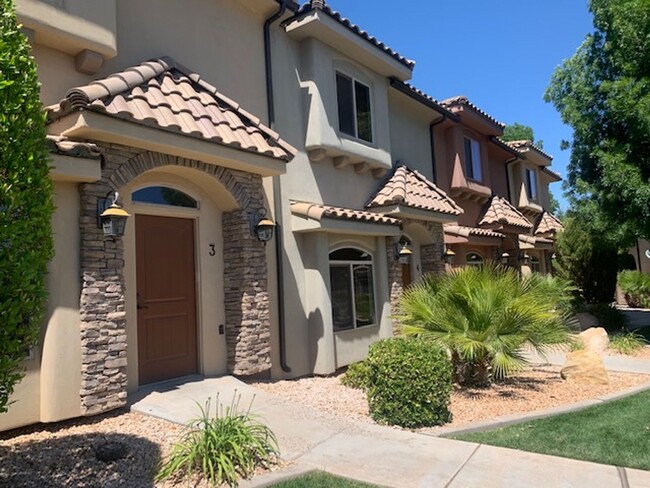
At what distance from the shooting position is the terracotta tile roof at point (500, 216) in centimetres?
1823

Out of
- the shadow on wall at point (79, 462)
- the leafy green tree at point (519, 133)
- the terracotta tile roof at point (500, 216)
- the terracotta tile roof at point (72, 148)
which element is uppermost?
the leafy green tree at point (519, 133)

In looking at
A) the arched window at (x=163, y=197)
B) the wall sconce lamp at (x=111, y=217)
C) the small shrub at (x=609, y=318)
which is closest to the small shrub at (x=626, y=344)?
the small shrub at (x=609, y=318)

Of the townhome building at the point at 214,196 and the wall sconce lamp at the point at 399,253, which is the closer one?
the townhome building at the point at 214,196

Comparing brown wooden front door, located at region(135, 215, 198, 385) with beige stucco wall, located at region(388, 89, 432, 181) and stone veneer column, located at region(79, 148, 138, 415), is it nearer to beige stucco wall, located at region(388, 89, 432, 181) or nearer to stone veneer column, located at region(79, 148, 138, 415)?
stone veneer column, located at region(79, 148, 138, 415)

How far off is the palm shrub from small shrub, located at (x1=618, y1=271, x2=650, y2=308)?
67.8ft

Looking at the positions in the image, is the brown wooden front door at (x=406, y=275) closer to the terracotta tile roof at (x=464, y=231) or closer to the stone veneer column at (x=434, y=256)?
the stone veneer column at (x=434, y=256)

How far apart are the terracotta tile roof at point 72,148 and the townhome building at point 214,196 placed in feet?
0.09

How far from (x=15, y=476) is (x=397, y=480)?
3531 millimetres

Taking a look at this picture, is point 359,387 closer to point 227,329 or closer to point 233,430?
point 227,329

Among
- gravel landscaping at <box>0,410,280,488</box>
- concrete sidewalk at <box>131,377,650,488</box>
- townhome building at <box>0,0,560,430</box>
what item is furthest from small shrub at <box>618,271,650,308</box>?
gravel landscaping at <box>0,410,280,488</box>

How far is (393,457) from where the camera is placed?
5438 millimetres

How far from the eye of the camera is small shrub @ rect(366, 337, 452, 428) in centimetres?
672

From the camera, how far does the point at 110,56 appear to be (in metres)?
7.20

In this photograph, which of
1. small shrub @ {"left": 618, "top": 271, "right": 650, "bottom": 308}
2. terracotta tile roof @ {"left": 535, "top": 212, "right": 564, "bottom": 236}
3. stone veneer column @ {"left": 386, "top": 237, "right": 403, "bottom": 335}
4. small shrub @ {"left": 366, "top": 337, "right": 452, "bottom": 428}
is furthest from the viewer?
small shrub @ {"left": 618, "top": 271, "right": 650, "bottom": 308}
